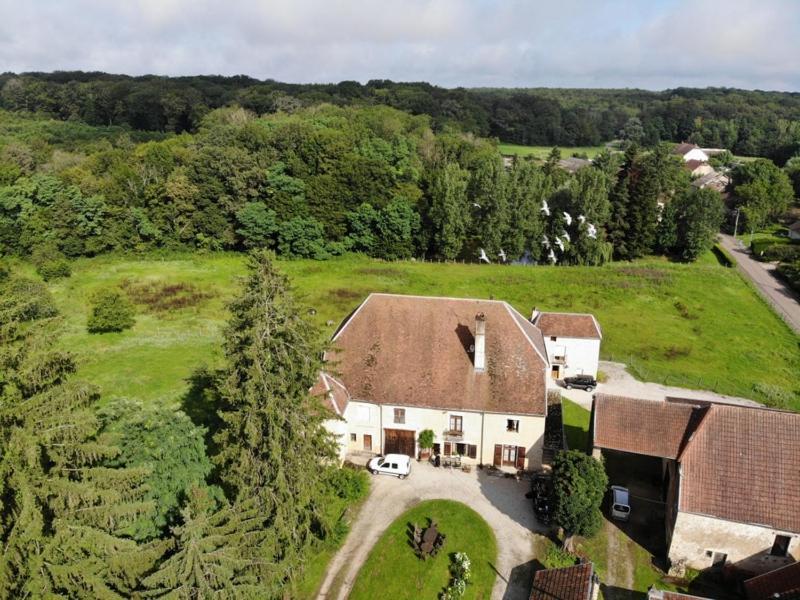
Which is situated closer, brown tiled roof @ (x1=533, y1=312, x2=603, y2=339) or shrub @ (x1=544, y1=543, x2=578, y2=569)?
shrub @ (x1=544, y1=543, x2=578, y2=569)

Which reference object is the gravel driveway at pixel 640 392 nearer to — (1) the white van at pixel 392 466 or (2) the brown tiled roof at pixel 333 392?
(1) the white van at pixel 392 466

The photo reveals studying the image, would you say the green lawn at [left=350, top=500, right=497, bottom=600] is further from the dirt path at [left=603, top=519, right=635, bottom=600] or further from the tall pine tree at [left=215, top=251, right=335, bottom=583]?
the dirt path at [left=603, top=519, right=635, bottom=600]

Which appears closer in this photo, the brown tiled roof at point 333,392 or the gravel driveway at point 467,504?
the gravel driveway at point 467,504

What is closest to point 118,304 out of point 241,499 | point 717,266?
point 241,499

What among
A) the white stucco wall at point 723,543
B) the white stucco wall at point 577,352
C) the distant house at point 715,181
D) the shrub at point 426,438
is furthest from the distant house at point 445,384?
the distant house at point 715,181

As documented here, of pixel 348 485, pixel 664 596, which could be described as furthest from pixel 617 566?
pixel 348 485

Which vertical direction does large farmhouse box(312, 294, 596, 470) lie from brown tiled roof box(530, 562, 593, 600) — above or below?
above

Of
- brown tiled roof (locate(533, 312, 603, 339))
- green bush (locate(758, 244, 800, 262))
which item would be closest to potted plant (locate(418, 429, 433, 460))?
brown tiled roof (locate(533, 312, 603, 339))
